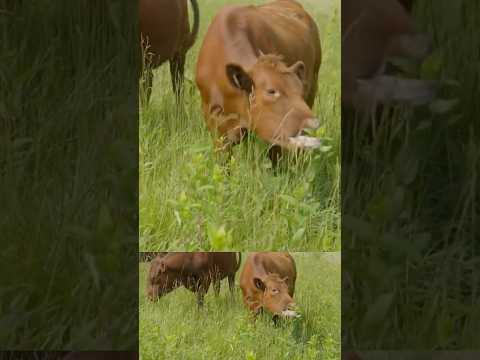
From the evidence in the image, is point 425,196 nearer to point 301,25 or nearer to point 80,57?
point 301,25

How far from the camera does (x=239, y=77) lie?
1.48 m

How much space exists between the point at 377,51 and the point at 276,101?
21cm

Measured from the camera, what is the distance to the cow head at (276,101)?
1.46 meters

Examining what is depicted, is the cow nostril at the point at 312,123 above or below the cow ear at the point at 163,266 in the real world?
above

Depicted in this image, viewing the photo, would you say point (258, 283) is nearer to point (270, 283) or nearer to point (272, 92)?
point (270, 283)

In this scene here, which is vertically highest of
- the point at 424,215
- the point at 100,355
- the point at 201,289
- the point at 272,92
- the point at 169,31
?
the point at 169,31

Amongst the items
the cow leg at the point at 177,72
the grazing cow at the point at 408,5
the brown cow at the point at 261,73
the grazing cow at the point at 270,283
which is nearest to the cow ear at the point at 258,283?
the grazing cow at the point at 270,283

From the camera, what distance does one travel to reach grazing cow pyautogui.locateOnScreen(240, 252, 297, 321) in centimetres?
146

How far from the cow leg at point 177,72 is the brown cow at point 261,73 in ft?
0.10

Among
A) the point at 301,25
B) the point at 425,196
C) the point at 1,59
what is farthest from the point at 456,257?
the point at 1,59

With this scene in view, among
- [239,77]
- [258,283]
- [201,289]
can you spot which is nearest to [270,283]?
[258,283]

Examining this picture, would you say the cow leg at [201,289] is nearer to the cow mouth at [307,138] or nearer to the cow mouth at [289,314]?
the cow mouth at [289,314]

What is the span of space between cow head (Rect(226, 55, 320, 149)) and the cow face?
29 cm

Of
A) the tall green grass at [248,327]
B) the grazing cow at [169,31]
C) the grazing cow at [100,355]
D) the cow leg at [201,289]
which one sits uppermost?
the grazing cow at [169,31]
